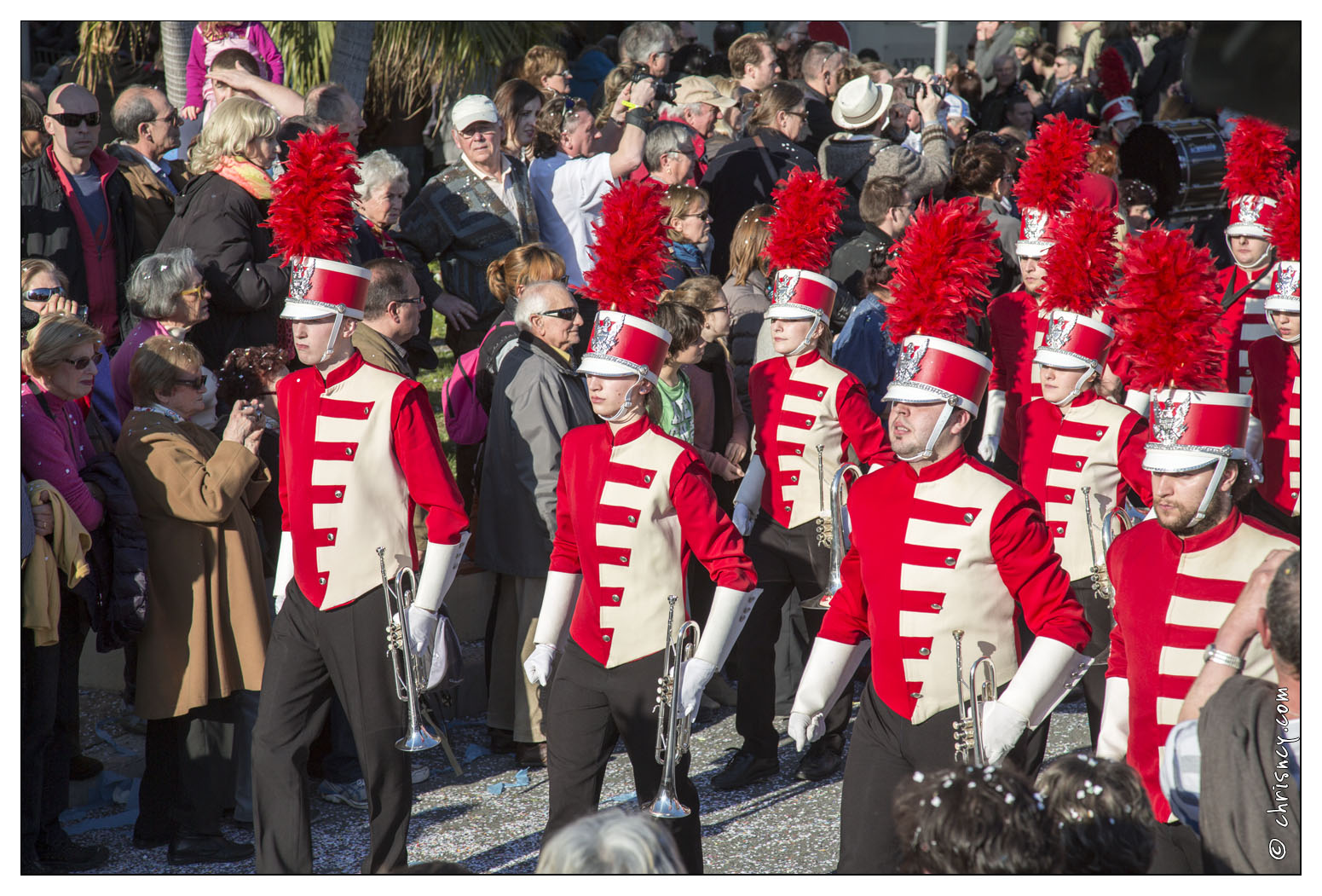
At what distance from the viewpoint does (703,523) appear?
4.53 metres

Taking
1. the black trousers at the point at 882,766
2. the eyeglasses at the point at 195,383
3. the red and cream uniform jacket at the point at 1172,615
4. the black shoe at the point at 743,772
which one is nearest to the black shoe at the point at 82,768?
the eyeglasses at the point at 195,383

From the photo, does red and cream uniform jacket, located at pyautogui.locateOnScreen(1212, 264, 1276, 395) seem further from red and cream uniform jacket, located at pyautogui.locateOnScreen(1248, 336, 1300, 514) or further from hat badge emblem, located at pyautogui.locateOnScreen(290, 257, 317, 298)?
hat badge emblem, located at pyautogui.locateOnScreen(290, 257, 317, 298)

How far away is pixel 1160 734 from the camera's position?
12.2 feet

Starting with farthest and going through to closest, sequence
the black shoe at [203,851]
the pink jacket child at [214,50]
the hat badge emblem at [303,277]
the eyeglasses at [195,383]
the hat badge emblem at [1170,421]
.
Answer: the pink jacket child at [214,50] → the eyeglasses at [195,383] → the black shoe at [203,851] → the hat badge emblem at [303,277] → the hat badge emblem at [1170,421]

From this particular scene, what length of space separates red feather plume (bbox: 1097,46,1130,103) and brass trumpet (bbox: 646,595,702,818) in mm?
10375

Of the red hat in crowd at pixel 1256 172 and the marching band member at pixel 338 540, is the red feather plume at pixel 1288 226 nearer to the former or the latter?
the red hat in crowd at pixel 1256 172

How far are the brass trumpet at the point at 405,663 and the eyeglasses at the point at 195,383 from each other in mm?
1055

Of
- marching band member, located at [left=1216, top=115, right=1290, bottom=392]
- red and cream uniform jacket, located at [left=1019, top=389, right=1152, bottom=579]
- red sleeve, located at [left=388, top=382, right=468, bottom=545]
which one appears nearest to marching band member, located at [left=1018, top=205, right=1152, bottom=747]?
red and cream uniform jacket, located at [left=1019, top=389, right=1152, bottom=579]

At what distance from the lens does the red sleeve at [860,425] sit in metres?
5.84

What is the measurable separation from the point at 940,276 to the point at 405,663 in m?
1.99
